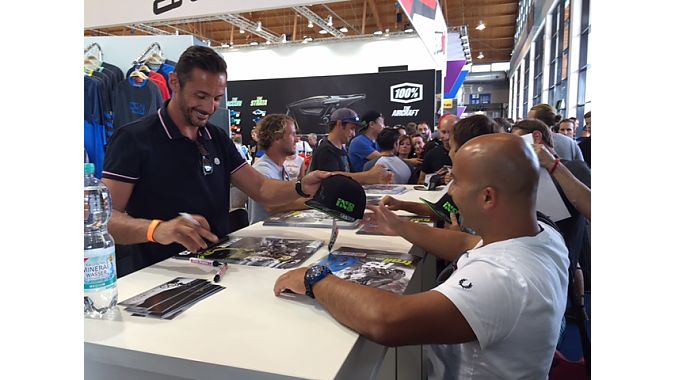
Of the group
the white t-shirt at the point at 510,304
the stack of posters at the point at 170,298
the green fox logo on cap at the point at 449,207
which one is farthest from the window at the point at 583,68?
the stack of posters at the point at 170,298

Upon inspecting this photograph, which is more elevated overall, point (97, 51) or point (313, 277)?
point (97, 51)

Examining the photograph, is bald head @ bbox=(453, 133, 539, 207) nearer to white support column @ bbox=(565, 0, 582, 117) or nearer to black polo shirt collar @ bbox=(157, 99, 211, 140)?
black polo shirt collar @ bbox=(157, 99, 211, 140)

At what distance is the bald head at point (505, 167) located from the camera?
1.10 metres

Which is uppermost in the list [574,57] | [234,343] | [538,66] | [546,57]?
[538,66]

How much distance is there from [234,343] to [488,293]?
54cm

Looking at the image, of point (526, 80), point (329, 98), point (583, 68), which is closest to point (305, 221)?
point (329, 98)

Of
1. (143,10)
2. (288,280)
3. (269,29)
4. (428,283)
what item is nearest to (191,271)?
(288,280)

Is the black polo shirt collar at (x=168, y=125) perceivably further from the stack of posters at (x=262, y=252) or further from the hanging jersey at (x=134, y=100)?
the hanging jersey at (x=134, y=100)

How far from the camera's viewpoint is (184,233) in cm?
136

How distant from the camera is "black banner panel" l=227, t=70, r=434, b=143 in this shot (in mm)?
9367

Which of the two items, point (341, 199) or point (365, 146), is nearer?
point (341, 199)

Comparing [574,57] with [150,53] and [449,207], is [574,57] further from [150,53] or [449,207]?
[449,207]

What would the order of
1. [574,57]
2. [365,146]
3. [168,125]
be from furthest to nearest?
[574,57] < [365,146] < [168,125]
